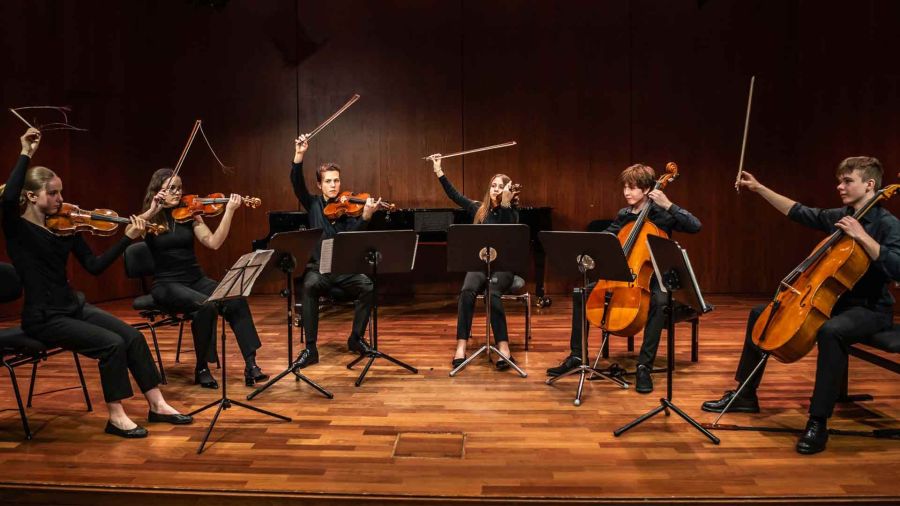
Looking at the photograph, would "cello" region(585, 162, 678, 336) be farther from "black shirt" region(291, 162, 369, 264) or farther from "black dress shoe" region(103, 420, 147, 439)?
"black dress shoe" region(103, 420, 147, 439)

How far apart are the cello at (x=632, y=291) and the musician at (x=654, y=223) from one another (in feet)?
0.41

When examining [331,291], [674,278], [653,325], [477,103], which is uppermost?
[477,103]

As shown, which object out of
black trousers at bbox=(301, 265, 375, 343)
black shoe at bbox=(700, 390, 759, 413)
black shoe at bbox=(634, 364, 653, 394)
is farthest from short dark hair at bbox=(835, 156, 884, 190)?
black trousers at bbox=(301, 265, 375, 343)

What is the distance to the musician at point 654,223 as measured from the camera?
13.7 feet

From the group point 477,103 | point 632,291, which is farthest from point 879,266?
point 477,103

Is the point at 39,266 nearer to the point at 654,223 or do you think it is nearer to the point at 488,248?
the point at 488,248

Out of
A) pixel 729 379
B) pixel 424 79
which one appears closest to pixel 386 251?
pixel 729 379

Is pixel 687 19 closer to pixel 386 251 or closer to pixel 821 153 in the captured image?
pixel 821 153

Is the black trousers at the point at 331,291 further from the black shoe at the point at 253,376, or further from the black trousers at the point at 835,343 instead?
the black trousers at the point at 835,343

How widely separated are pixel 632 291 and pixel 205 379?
8.32ft

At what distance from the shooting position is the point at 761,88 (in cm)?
749

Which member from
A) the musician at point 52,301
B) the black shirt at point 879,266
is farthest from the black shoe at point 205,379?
the black shirt at point 879,266

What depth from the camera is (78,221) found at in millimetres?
3609

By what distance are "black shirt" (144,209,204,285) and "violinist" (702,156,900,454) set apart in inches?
129
